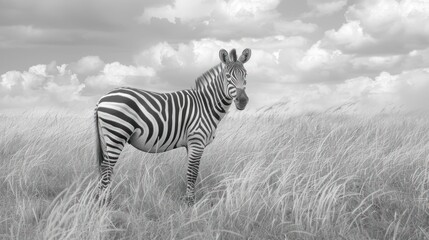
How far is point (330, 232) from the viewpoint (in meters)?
4.05

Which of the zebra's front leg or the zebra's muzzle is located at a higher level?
the zebra's muzzle

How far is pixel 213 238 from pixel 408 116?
450 inches

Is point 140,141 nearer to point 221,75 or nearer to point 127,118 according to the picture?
point 127,118

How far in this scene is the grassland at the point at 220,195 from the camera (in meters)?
4.01

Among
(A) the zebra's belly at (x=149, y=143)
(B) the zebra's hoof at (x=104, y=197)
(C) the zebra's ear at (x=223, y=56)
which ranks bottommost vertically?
(B) the zebra's hoof at (x=104, y=197)

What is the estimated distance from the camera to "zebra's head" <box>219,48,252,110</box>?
5.24 m

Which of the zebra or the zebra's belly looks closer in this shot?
the zebra

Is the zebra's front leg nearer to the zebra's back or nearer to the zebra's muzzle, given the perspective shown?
the zebra's back

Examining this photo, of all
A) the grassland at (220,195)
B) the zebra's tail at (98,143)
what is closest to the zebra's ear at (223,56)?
the grassland at (220,195)

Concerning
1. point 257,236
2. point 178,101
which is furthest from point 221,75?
point 257,236

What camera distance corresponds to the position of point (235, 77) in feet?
17.5

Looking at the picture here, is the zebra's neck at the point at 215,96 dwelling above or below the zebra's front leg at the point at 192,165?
above

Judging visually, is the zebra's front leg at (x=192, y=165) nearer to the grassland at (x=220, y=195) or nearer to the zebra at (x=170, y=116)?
the zebra at (x=170, y=116)

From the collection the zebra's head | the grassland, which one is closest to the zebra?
the zebra's head
